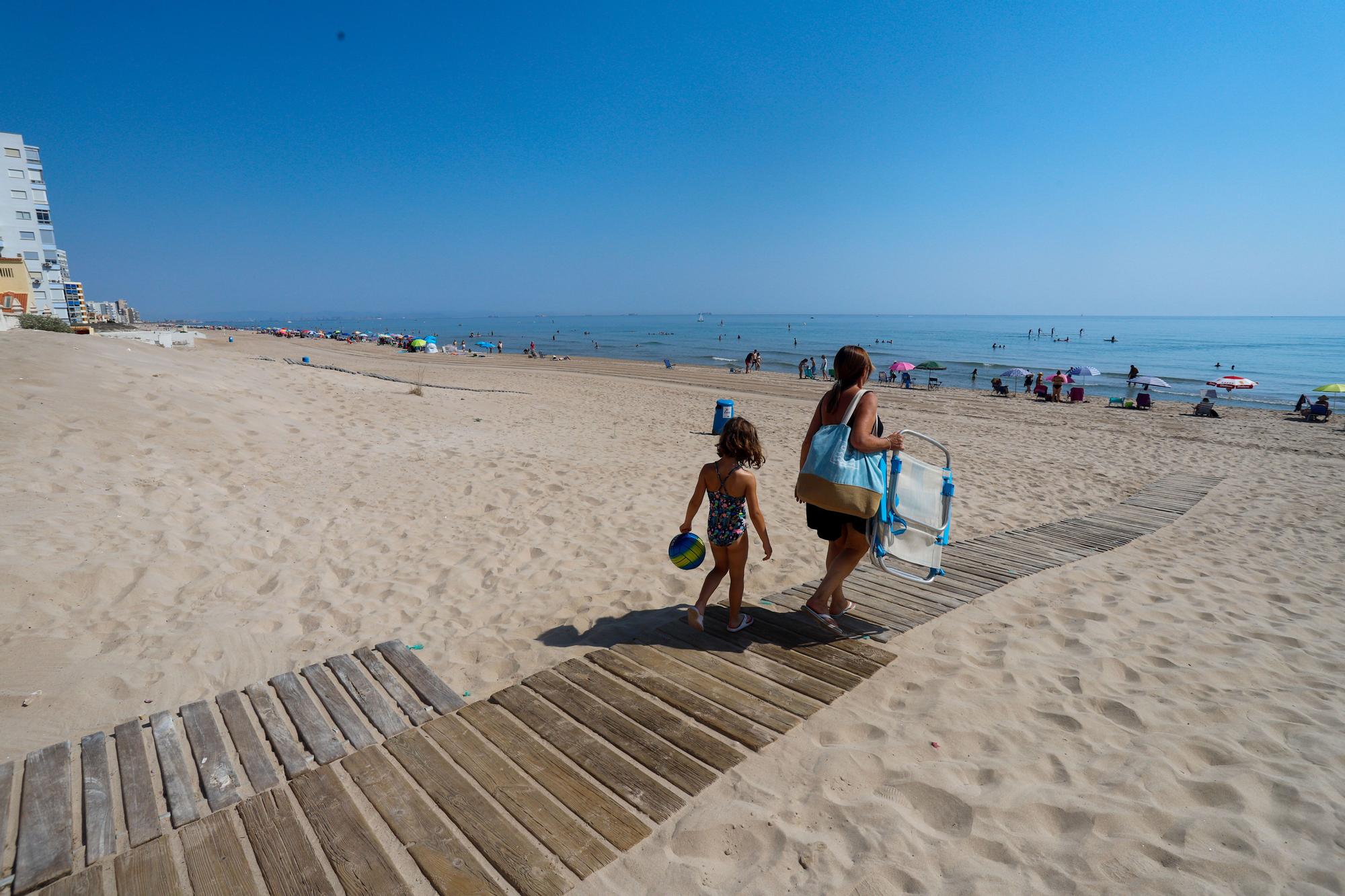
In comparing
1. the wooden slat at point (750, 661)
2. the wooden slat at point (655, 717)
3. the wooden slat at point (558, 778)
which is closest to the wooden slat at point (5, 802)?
the wooden slat at point (558, 778)

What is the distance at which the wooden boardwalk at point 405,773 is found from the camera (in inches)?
92.4

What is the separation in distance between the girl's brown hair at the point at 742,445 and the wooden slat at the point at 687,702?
1432 millimetres

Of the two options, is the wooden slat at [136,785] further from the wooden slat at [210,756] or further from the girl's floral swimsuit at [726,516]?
the girl's floral swimsuit at [726,516]

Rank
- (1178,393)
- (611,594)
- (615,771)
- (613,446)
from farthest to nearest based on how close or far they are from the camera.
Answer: (1178,393), (613,446), (611,594), (615,771)

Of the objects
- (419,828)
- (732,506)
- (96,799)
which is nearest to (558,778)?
(419,828)

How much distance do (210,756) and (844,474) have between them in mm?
3690

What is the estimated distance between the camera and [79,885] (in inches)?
88.0

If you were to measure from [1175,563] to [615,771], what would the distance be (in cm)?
607

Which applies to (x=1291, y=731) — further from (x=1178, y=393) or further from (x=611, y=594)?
(x=1178, y=393)

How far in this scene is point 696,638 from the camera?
420 cm

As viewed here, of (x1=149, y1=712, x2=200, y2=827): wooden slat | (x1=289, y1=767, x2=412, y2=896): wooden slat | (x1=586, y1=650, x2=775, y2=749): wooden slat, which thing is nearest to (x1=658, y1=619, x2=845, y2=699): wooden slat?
(x1=586, y1=650, x2=775, y2=749): wooden slat

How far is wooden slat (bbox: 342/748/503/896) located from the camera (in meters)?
2.30

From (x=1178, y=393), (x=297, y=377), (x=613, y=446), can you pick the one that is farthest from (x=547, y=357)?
(x=1178, y=393)

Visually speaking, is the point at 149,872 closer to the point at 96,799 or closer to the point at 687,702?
the point at 96,799
